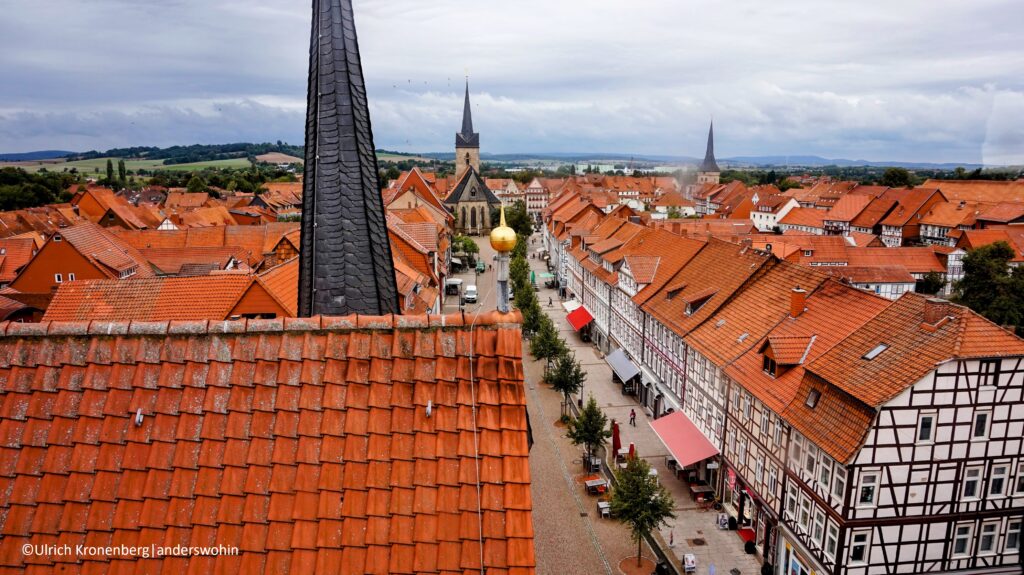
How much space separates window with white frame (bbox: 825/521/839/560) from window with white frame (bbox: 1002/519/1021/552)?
5.60 m

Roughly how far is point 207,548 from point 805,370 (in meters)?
20.2

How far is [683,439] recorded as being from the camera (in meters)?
30.6

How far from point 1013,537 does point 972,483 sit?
272 cm

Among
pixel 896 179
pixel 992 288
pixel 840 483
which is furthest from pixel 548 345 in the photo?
pixel 896 179

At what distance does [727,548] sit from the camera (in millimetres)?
24938

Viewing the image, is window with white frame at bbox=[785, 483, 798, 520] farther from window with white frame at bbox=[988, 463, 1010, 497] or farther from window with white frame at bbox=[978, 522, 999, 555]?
window with white frame at bbox=[988, 463, 1010, 497]


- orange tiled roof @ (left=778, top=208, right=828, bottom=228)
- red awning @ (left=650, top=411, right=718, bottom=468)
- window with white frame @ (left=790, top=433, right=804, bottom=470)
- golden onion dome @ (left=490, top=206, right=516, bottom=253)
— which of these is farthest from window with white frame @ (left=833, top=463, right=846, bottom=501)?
orange tiled roof @ (left=778, top=208, right=828, bottom=228)

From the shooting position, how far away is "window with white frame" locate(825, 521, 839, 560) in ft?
65.4

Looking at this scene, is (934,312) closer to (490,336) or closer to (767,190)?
(490,336)

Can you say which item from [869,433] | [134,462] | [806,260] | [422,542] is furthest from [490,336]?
[806,260]

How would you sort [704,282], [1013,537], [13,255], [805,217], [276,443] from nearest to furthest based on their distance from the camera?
1. [276,443]
2. [1013,537]
3. [704,282]
4. [13,255]
5. [805,217]

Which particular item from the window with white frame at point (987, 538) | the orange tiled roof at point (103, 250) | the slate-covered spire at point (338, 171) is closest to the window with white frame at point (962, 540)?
the window with white frame at point (987, 538)

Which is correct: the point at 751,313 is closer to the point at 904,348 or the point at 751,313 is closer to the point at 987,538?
the point at 904,348

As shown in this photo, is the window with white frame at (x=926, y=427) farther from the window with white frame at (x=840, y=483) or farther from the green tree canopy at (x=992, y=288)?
the green tree canopy at (x=992, y=288)
